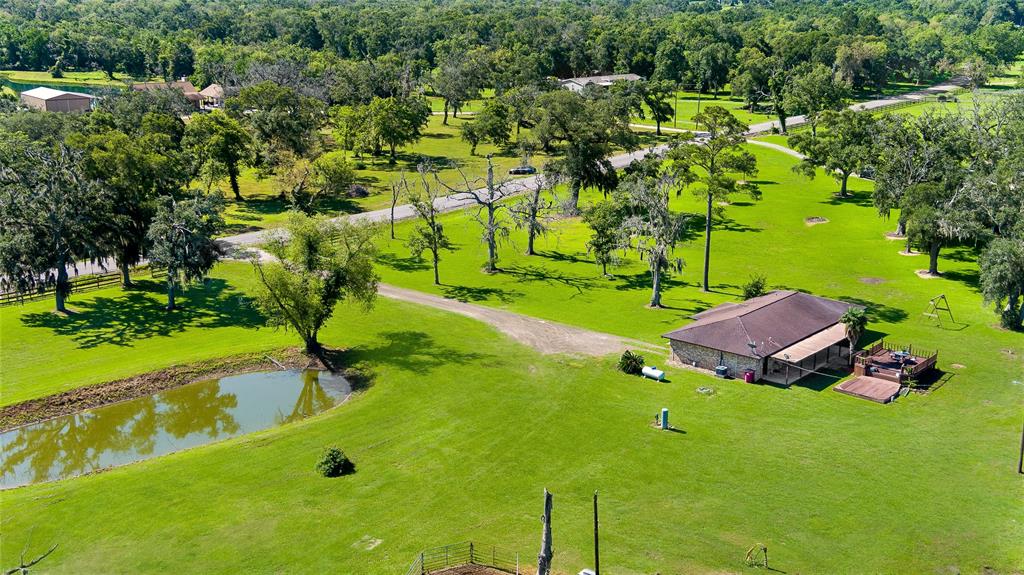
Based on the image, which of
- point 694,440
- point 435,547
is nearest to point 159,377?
point 435,547

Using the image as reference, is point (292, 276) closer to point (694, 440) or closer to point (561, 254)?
point (694, 440)

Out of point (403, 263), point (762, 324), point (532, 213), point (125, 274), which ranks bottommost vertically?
point (403, 263)

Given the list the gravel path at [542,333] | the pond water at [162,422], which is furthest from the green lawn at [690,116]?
the pond water at [162,422]

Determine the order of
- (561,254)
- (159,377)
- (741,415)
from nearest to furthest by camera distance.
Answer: (741,415), (159,377), (561,254)

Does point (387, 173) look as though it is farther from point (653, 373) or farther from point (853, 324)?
point (853, 324)

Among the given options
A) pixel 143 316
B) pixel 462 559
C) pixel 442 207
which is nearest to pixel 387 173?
pixel 442 207

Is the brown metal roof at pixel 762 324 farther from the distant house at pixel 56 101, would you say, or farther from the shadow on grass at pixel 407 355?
the distant house at pixel 56 101
